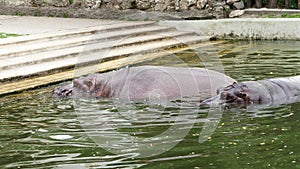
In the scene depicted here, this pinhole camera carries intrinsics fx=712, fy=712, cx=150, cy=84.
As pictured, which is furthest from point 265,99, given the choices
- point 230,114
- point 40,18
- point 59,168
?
point 40,18

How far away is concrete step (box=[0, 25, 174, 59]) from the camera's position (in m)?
11.0

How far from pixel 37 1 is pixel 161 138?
1071 centimetres

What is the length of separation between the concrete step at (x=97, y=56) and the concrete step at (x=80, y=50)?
0.20ft

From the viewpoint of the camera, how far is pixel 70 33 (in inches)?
506

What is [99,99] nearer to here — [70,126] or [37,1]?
[70,126]

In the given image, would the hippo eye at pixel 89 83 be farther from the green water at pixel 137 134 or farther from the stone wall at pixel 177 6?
the stone wall at pixel 177 6

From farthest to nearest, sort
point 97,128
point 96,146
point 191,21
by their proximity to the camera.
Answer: point 191,21
point 97,128
point 96,146

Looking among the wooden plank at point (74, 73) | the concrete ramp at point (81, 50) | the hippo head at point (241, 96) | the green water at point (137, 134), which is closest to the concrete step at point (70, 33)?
the concrete ramp at point (81, 50)

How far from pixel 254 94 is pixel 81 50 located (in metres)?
4.77

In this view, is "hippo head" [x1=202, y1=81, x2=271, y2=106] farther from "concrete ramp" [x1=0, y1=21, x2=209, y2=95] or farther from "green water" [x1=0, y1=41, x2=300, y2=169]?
"concrete ramp" [x1=0, y1=21, x2=209, y2=95]

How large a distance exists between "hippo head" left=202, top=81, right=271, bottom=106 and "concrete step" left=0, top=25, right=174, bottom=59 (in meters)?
4.27

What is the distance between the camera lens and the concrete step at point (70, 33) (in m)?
11.7

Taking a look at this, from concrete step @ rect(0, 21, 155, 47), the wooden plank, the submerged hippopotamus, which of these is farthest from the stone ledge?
the submerged hippopotamus

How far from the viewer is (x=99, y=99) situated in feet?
26.8
